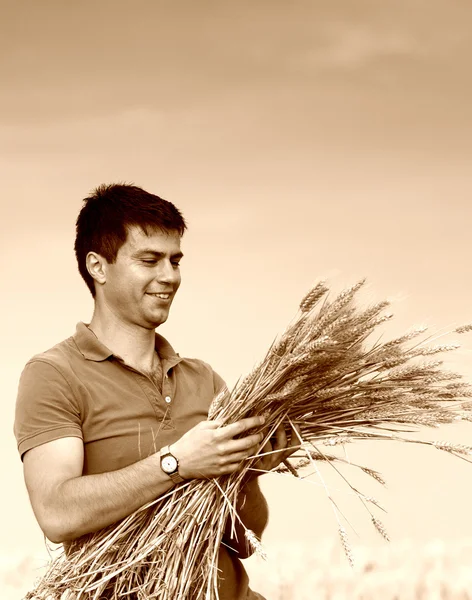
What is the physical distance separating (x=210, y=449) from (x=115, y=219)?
2.30 ft

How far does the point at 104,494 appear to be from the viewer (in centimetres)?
197

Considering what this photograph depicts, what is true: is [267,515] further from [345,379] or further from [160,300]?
[160,300]

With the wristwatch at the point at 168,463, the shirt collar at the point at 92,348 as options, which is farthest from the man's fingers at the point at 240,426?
the shirt collar at the point at 92,348

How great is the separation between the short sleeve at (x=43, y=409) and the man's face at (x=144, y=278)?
0.26 m

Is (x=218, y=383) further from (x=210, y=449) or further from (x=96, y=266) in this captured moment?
(x=210, y=449)

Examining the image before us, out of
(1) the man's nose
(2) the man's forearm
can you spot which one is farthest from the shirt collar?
(2) the man's forearm

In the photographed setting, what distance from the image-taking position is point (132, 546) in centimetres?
206

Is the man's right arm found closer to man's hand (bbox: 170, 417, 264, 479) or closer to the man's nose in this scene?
man's hand (bbox: 170, 417, 264, 479)

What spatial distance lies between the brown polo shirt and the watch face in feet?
0.65

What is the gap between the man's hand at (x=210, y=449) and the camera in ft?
6.41

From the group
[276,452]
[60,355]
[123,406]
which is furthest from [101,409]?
[276,452]

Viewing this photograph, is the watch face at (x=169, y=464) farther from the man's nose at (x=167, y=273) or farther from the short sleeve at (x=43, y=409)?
the man's nose at (x=167, y=273)

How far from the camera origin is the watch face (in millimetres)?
1966

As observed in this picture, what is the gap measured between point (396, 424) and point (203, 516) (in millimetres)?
508
